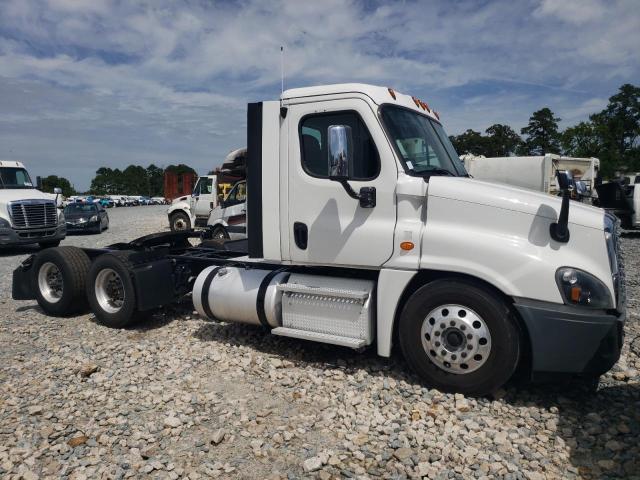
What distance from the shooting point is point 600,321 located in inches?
151

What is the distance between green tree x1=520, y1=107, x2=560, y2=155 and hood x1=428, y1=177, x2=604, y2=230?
57.6m

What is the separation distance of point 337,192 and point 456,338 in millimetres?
1736

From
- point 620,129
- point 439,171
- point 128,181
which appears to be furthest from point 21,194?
point 128,181

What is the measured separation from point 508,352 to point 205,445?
2.53 meters

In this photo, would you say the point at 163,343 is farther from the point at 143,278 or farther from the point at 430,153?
the point at 430,153

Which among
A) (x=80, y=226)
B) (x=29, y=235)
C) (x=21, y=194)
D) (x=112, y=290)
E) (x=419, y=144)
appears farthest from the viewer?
(x=80, y=226)

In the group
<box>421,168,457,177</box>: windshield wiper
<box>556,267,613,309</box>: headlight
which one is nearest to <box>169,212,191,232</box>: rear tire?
<box>421,168,457,177</box>: windshield wiper

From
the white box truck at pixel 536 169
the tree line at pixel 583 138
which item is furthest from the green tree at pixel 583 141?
the white box truck at pixel 536 169

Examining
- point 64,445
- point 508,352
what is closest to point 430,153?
point 508,352

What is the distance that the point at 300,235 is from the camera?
5.03m

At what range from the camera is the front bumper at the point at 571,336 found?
12.6 feet

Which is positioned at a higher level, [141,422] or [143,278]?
[143,278]

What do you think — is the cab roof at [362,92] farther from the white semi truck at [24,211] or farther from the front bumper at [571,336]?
the white semi truck at [24,211]

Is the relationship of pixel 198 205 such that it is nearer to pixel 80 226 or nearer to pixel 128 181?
pixel 80 226
